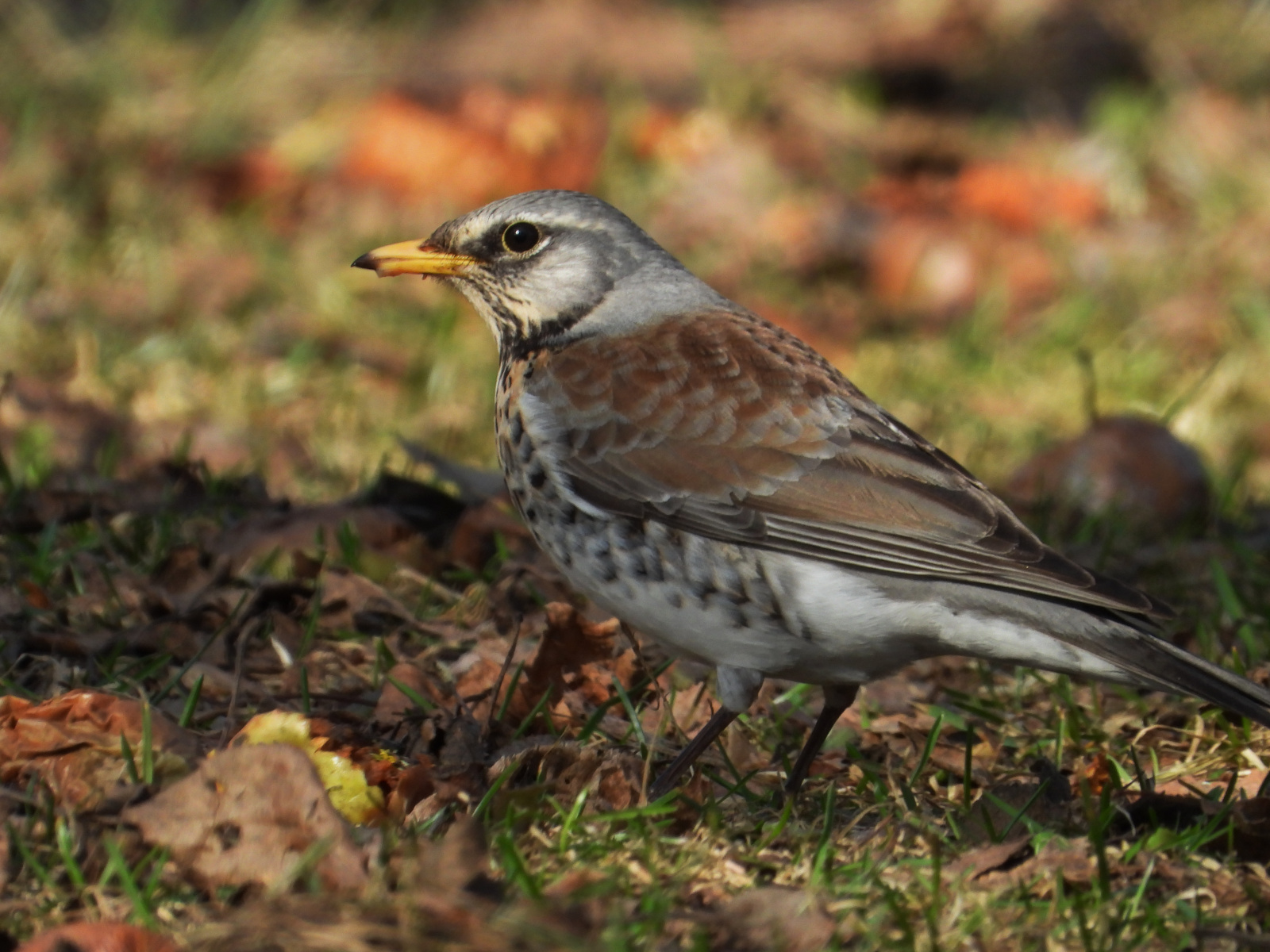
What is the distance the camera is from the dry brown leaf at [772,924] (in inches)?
122

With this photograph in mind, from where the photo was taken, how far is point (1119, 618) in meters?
4.04

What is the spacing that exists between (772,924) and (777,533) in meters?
1.33

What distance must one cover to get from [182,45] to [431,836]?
922 centimetres

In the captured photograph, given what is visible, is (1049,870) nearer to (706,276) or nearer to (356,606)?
(356,606)

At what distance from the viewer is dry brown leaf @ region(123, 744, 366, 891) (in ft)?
10.6

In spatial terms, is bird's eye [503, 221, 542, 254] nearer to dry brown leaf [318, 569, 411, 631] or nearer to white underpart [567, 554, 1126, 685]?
dry brown leaf [318, 569, 411, 631]

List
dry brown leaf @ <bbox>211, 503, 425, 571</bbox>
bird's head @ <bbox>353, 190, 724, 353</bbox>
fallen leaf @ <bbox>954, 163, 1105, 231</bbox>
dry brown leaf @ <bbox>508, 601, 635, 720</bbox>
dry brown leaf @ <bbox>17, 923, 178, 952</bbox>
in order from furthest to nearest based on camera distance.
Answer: fallen leaf @ <bbox>954, 163, 1105, 231</bbox> → dry brown leaf @ <bbox>211, 503, 425, 571</bbox> → bird's head @ <bbox>353, 190, 724, 353</bbox> → dry brown leaf @ <bbox>508, 601, 635, 720</bbox> → dry brown leaf @ <bbox>17, 923, 178, 952</bbox>

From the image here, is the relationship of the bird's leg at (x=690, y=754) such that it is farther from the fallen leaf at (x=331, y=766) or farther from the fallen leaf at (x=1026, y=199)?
→ the fallen leaf at (x=1026, y=199)

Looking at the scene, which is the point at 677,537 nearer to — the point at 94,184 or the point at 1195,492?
the point at 1195,492

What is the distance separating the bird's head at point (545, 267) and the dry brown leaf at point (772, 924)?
2.20 metres

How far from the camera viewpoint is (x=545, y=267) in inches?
199

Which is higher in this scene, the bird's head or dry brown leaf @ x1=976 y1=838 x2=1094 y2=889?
the bird's head

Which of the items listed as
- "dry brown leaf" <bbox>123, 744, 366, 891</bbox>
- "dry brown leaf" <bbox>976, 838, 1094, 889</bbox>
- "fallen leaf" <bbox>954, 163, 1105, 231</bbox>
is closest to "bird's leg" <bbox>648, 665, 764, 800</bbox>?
"dry brown leaf" <bbox>976, 838, 1094, 889</bbox>

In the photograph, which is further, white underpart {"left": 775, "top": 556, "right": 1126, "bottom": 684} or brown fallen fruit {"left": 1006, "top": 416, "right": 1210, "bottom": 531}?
brown fallen fruit {"left": 1006, "top": 416, "right": 1210, "bottom": 531}
